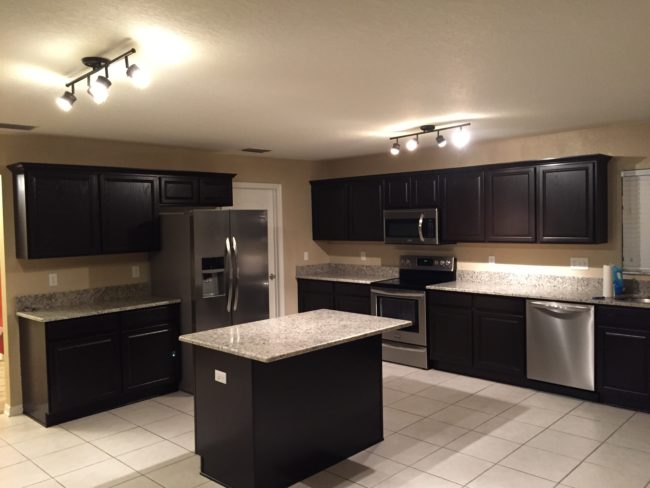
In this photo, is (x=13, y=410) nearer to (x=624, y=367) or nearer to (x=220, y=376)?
(x=220, y=376)

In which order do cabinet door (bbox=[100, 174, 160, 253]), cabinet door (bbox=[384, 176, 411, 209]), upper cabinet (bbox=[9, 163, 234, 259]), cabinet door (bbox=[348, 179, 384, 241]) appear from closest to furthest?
1. upper cabinet (bbox=[9, 163, 234, 259])
2. cabinet door (bbox=[100, 174, 160, 253])
3. cabinet door (bbox=[384, 176, 411, 209])
4. cabinet door (bbox=[348, 179, 384, 241])

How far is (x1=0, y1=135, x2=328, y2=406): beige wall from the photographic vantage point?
4555 millimetres

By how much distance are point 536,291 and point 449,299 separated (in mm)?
839

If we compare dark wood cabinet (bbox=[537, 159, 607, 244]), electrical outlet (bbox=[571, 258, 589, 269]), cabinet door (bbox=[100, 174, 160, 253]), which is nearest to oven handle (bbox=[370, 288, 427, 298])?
dark wood cabinet (bbox=[537, 159, 607, 244])

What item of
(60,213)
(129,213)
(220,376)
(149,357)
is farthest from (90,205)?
(220,376)

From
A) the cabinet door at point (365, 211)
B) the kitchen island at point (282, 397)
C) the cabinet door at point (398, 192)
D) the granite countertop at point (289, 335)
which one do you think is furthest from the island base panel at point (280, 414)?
the cabinet door at point (365, 211)

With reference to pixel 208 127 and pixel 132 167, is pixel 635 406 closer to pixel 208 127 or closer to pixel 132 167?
pixel 208 127

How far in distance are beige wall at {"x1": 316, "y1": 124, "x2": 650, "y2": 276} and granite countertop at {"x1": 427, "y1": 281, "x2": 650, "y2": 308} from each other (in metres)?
0.19

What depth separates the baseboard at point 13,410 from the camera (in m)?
4.57

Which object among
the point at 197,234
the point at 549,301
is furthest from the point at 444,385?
the point at 197,234

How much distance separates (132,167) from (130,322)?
5.18 feet

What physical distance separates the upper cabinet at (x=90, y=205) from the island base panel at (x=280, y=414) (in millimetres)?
1986

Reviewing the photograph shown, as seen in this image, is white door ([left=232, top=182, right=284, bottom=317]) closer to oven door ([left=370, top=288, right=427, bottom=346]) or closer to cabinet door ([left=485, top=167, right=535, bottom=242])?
oven door ([left=370, top=288, right=427, bottom=346])

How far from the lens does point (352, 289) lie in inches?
249
